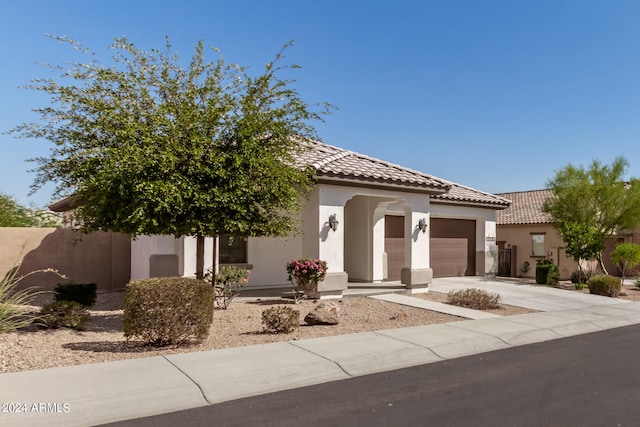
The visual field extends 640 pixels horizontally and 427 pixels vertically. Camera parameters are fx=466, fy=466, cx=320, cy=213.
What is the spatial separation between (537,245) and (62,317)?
25.1 metres

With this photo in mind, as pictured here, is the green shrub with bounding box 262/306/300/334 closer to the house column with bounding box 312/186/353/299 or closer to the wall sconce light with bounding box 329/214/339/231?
the house column with bounding box 312/186/353/299

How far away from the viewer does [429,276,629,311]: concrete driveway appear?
14.6 meters

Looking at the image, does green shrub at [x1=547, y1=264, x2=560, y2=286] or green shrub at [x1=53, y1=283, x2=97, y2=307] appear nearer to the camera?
green shrub at [x1=53, y1=283, x2=97, y2=307]

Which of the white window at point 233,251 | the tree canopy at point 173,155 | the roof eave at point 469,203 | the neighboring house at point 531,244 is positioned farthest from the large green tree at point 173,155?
the neighboring house at point 531,244

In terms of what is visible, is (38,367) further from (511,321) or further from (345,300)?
(511,321)

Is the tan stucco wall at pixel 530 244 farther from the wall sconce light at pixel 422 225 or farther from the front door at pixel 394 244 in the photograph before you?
the wall sconce light at pixel 422 225

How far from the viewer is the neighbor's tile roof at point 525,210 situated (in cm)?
2739

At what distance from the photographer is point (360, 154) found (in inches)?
671

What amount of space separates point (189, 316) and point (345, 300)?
6.77m

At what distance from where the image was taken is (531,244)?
88.8 ft

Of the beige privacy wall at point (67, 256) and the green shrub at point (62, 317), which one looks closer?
the green shrub at point (62, 317)

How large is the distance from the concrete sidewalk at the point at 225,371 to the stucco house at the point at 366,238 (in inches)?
188

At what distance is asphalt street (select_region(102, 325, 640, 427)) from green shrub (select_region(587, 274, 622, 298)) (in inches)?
413

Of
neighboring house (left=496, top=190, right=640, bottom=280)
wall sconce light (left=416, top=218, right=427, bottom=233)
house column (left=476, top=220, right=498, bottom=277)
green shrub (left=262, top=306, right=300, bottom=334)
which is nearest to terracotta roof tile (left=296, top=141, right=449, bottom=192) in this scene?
wall sconce light (left=416, top=218, right=427, bottom=233)
